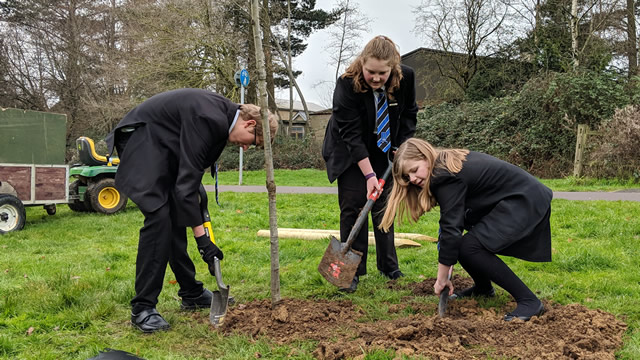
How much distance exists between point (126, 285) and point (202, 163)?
169cm

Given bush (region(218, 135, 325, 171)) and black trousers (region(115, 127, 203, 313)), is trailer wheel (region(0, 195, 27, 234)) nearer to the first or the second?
black trousers (region(115, 127, 203, 313))

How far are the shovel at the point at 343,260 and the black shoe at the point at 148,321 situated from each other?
1163mm

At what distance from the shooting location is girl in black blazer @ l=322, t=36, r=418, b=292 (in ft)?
11.9

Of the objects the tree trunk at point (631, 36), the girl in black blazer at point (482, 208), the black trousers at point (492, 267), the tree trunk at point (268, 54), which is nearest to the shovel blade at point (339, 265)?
the girl in black blazer at point (482, 208)

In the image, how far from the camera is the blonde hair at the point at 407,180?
3.00 meters

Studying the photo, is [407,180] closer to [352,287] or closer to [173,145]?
[352,287]

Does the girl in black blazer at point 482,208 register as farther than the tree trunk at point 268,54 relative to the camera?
No

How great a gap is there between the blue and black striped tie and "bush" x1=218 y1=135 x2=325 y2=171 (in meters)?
17.8

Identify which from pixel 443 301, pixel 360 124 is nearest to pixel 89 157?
pixel 360 124

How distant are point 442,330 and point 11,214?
6.82 m

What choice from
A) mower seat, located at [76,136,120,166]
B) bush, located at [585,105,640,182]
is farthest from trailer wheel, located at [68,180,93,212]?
bush, located at [585,105,640,182]

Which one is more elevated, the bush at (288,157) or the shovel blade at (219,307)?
the bush at (288,157)

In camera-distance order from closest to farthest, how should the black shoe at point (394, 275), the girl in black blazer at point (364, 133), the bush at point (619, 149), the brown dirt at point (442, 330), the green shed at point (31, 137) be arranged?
the brown dirt at point (442, 330), the girl in black blazer at point (364, 133), the black shoe at point (394, 275), the green shed at point (31, 137), the bush at point (619, 149)

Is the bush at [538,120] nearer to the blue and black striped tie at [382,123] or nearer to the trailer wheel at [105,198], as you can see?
the blue and black striped tie at [382,123]
